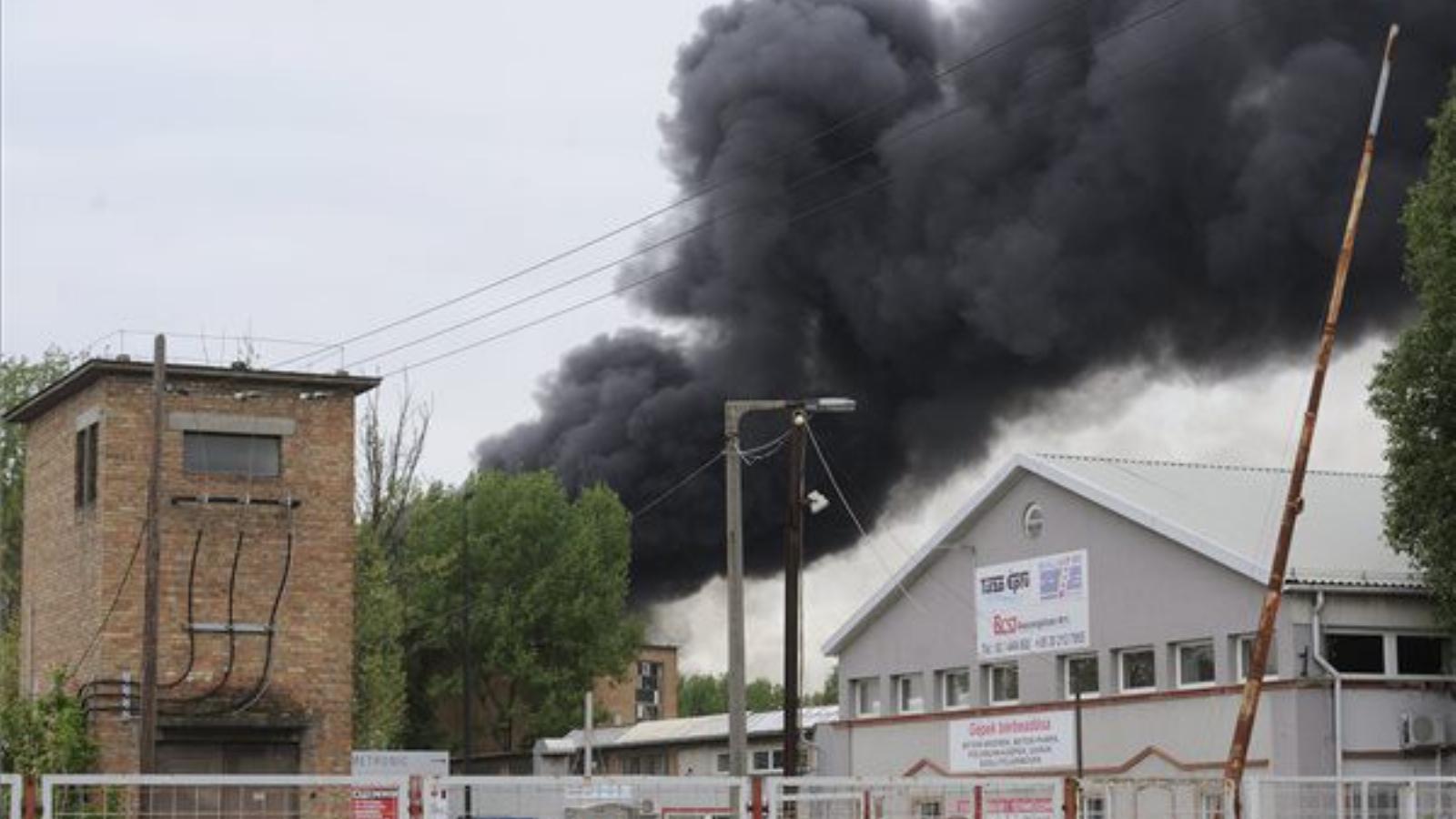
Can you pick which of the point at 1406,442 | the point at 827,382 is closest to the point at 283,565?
the point at 1406,442

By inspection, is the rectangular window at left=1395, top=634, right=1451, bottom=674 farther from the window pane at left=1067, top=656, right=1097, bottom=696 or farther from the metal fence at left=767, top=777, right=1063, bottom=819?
the metal fence at left=767, top=777, right=1063, bottom=819

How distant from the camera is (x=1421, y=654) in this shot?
44.1m

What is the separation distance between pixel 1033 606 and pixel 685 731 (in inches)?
809

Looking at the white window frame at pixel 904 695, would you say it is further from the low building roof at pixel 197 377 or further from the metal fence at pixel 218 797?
the metal fence at pixel 218 797

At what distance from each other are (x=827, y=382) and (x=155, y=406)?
4527 cm

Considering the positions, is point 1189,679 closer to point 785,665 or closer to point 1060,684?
point 1060,684

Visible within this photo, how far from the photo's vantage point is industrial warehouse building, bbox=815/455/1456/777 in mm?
42656

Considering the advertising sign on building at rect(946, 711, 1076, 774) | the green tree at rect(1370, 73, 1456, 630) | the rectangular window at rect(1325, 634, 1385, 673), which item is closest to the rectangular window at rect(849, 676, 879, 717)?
the advertising sign on building at rect(946, 711, 1076, 774)

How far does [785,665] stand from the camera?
3928 centimetres

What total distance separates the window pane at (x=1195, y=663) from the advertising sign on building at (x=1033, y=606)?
2485 mm

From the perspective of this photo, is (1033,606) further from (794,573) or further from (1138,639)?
(794,573)

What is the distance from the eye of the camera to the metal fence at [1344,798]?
21328 mm

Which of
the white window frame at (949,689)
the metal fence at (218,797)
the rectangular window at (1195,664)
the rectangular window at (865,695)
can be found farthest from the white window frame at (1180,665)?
the metal fence at (218,797)

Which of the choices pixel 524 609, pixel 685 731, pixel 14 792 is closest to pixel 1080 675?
pixel 685 731
